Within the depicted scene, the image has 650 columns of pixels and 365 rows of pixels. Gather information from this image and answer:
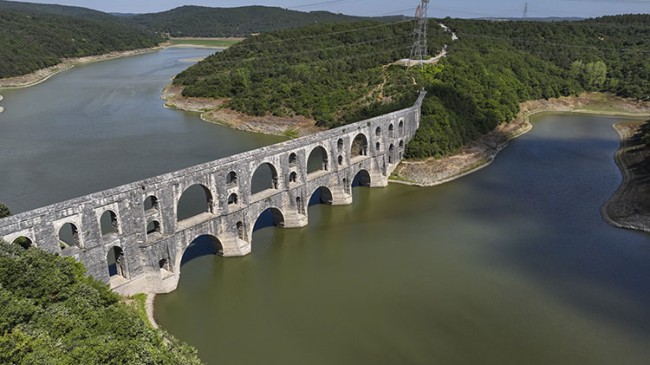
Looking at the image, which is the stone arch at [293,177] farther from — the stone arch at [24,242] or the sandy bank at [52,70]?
the sandy bank at [52,70]

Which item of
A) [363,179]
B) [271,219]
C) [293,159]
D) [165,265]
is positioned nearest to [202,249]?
[165,265]

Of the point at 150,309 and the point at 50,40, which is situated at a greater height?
the point at 50,40

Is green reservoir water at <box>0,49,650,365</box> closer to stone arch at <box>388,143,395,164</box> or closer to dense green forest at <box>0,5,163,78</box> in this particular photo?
stone arch at <box>388,143,395,164</box>

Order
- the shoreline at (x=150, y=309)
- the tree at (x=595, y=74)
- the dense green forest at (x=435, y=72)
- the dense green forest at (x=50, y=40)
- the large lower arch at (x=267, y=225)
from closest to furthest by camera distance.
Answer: the shoreline at (x=150, y=309)
the large lower arch at (x=267, y=225)
the dense green forest at (x=435, y=72)
the tree at (x=595, y=74)
the dense green forest at (x=50, y=40)

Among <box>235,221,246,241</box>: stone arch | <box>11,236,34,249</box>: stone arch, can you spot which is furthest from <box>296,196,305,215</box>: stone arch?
<box>11,236,34,249</box>: stone arch

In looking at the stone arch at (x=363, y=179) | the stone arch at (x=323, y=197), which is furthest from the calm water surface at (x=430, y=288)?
the stone arch at (x=363, y=179)

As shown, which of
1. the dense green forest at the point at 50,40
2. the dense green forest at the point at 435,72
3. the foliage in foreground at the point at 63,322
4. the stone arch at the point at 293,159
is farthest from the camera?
the dense green forest at the point at 50,40

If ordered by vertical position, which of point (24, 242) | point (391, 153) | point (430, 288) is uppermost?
point (24, 242)

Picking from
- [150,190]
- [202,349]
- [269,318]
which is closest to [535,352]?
[269,318]

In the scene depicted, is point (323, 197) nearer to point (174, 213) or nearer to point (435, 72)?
point (174, 213)
